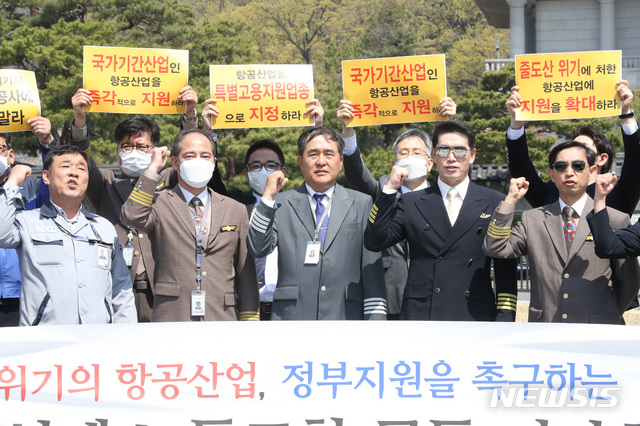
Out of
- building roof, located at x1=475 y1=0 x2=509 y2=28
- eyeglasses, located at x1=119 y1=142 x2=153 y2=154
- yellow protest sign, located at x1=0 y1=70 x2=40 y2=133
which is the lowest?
eyeglasses, located at x1=119 y1=142 x2=153 y2=154

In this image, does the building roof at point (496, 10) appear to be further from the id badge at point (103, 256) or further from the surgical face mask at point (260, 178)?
Result: the id badge at point (103, 256)

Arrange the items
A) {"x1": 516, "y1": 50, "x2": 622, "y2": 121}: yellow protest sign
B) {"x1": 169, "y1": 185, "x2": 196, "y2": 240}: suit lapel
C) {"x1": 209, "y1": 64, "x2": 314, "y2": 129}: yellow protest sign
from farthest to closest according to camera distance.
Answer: {"x1": 209, "y1": 64, "x2": 314, "y2": 129}: yellow protest sign, {"x1": 516, "y1": 50, "x2": 622, "y2": 121}: yellow protest sign, {"x1": 169, "y1": 185, "x2": 196, "y2": 240}: suit lapel

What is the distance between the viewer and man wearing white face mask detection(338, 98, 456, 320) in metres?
5.82

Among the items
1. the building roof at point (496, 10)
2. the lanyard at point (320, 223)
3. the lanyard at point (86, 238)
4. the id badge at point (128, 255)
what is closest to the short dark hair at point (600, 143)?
the lanyard at point (320, 223)

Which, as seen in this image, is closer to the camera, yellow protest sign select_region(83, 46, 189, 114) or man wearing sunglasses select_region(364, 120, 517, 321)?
man wearing sunglasses select_region(364, 120, 517, 321)

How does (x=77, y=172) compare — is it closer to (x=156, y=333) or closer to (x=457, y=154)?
(x=156, y=333)

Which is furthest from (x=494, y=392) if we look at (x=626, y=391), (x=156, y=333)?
(x=156, y=333)

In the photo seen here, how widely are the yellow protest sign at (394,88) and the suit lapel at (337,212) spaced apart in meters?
1.20

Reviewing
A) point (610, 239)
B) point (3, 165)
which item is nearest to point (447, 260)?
point (610, 239)

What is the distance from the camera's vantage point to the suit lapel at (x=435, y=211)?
17.1ft

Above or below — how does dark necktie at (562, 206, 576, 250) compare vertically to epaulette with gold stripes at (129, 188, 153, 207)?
below

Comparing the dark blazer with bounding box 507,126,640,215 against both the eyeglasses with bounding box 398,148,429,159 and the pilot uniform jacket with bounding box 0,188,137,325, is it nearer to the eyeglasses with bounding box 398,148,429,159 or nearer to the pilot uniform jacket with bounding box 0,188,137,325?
the eyeglasses with bounding box 398,148,429,159

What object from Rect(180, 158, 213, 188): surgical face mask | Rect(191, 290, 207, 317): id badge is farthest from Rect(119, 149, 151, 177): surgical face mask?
Rect(191, 290, 207, 317): id badge

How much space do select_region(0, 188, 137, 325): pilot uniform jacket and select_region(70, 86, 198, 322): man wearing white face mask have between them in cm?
85
